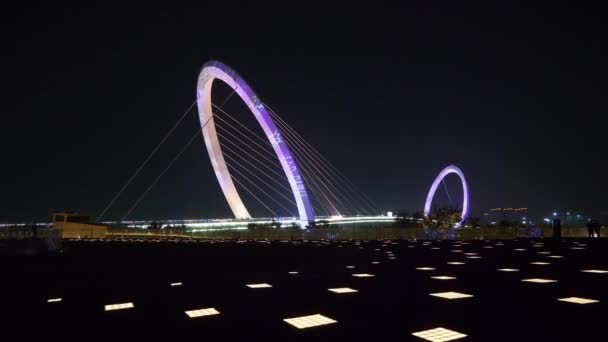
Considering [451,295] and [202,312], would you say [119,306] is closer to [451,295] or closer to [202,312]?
[202,312]

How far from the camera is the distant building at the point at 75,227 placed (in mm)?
28491

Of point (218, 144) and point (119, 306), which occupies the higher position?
point (218, 144)

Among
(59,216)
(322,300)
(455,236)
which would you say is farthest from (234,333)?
(59,216)

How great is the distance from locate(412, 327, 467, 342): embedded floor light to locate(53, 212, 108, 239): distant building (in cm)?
2962

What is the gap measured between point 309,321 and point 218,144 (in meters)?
36.1

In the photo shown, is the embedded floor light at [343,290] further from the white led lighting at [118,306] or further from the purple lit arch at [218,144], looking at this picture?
the purple lit arch at [218,144]

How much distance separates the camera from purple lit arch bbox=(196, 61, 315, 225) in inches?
1212

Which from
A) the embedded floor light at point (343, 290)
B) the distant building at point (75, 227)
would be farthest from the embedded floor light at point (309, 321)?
the distant building at point (75, 227)

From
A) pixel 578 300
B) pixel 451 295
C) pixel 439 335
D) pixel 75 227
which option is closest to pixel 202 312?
pixel 439 335

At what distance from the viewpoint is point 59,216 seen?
31.1m

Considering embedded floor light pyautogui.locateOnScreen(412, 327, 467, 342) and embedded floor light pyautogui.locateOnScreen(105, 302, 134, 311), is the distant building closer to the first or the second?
embedded floor light pyautogui.locateOnScreen(105, 302, 134, 311)

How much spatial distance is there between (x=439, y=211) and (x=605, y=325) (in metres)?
26.9

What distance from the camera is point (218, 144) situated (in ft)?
127

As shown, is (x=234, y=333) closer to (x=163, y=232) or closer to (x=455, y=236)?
(x=455, y=236)
